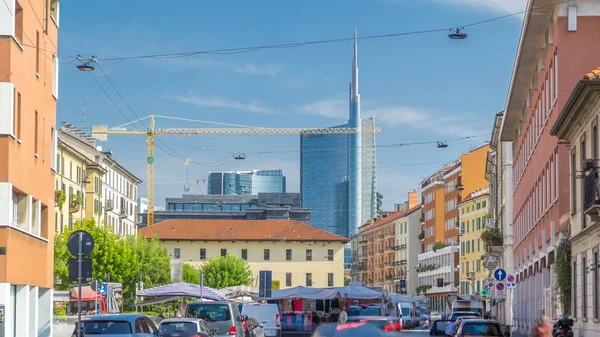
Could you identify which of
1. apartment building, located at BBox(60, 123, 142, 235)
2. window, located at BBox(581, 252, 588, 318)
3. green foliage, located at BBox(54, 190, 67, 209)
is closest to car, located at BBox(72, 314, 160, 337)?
window, located at BBox(581, 252, 588, 318)

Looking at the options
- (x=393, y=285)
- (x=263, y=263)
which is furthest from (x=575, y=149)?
(x=393, y=285)

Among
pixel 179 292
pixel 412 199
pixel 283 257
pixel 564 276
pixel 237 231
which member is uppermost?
pixel 412 199

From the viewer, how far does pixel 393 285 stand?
598ft

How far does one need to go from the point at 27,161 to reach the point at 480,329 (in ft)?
47.5

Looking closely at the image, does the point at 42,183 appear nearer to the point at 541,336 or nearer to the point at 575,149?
the point at 575,149

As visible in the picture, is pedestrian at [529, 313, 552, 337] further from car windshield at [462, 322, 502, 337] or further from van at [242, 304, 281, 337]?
van at [242, 304, 281, 337]

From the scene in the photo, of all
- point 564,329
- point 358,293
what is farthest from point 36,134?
point 358,293

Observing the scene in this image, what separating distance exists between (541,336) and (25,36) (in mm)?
20757

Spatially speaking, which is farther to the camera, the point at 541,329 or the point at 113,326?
the point at 113,326

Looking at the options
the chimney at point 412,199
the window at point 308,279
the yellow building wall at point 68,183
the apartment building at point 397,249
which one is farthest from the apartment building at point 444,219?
the yellow building wall at point 68,183

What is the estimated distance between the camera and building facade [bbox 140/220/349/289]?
148 m

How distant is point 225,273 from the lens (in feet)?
448

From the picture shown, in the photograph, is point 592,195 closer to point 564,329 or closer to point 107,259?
point 564,329

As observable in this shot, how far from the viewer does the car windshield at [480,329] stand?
30.0 m
